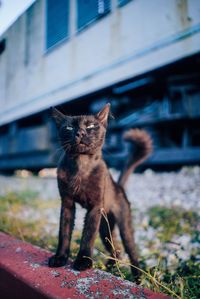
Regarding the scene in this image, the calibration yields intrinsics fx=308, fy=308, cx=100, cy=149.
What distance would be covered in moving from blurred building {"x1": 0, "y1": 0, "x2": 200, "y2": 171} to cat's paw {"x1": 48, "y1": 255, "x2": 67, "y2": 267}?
3184mm

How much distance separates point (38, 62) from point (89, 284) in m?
7.64

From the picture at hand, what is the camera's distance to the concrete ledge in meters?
1.12

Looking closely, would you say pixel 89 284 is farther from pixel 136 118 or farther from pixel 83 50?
pixel 83 50

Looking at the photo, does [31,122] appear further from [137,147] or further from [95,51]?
[137,147]

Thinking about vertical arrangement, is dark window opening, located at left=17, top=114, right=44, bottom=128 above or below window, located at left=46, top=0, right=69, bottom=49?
below

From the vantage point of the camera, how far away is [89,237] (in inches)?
64.7

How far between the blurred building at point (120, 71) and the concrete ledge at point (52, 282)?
3232 mm

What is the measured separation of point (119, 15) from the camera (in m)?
6.03

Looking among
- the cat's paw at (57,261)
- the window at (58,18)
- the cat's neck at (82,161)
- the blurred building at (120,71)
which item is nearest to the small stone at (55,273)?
the cat's paw at (57,261)

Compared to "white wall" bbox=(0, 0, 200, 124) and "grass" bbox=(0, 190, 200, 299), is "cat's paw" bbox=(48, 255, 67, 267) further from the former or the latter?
"white wall" bbox=(0, 0, 200, 124)

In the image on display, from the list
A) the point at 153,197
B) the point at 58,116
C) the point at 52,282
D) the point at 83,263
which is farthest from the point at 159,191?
the point at 52,282

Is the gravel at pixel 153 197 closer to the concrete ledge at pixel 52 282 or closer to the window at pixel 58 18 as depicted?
the concrete ledge at pixel 52 282

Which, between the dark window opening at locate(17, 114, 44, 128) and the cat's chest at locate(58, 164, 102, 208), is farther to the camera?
the dark window opening at locate(17, 114, 44, 128)

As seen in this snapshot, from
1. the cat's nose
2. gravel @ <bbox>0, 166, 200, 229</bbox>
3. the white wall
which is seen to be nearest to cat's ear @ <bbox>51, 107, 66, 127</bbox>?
the cat's nose
